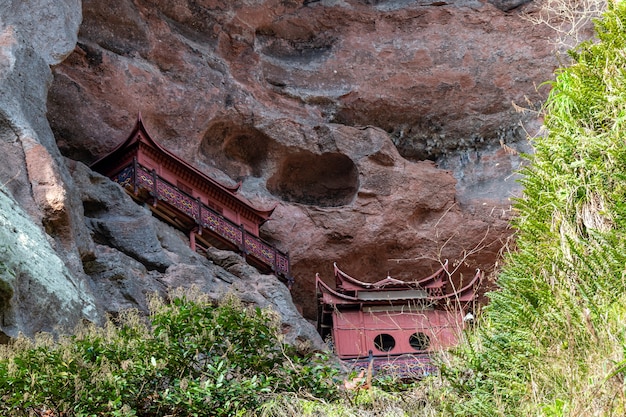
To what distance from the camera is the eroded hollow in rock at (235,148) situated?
26.0 meters

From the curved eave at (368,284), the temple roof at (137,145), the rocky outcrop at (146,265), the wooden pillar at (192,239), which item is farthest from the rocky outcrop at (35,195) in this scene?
the curved eave at (368,284)

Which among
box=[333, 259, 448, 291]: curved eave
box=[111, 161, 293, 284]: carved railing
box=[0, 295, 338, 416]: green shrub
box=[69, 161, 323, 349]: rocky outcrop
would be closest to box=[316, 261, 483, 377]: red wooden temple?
box=[333, 259, 448, 291]: curved eave

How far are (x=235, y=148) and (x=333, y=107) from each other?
378 cm

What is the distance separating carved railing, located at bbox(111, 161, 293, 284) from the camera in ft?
67.7

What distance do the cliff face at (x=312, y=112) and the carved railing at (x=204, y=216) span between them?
1200mm

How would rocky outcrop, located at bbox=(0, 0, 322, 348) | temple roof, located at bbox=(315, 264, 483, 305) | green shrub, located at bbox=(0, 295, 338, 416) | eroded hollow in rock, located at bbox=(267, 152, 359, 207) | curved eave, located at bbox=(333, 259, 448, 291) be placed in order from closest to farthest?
green shrub, located at bbox=(0, 295, 338, 416) → rocky outcrop, located at bbox=(0, 0, 322, 348) → temple roof, located at bbox=(315, 264, 483, 305) → curved eave, located at bbox=(333, 259, 448, 291) → eroded hollow in rock, located at bbox=(267, 152, 359, 207)

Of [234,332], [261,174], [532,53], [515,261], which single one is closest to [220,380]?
[234,332]

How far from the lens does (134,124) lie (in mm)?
23812

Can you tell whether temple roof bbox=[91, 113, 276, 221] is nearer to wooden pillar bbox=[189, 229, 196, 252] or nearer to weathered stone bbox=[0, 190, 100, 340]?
wooden pillar bbox=[189, 229, 196, 252]

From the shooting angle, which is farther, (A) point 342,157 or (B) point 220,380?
(A) point 342,157

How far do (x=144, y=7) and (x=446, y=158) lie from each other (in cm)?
1042

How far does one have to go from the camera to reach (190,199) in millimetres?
21234

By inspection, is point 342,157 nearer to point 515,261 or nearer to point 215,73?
point 215,73

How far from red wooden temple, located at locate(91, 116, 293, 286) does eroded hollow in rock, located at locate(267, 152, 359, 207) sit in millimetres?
3222
